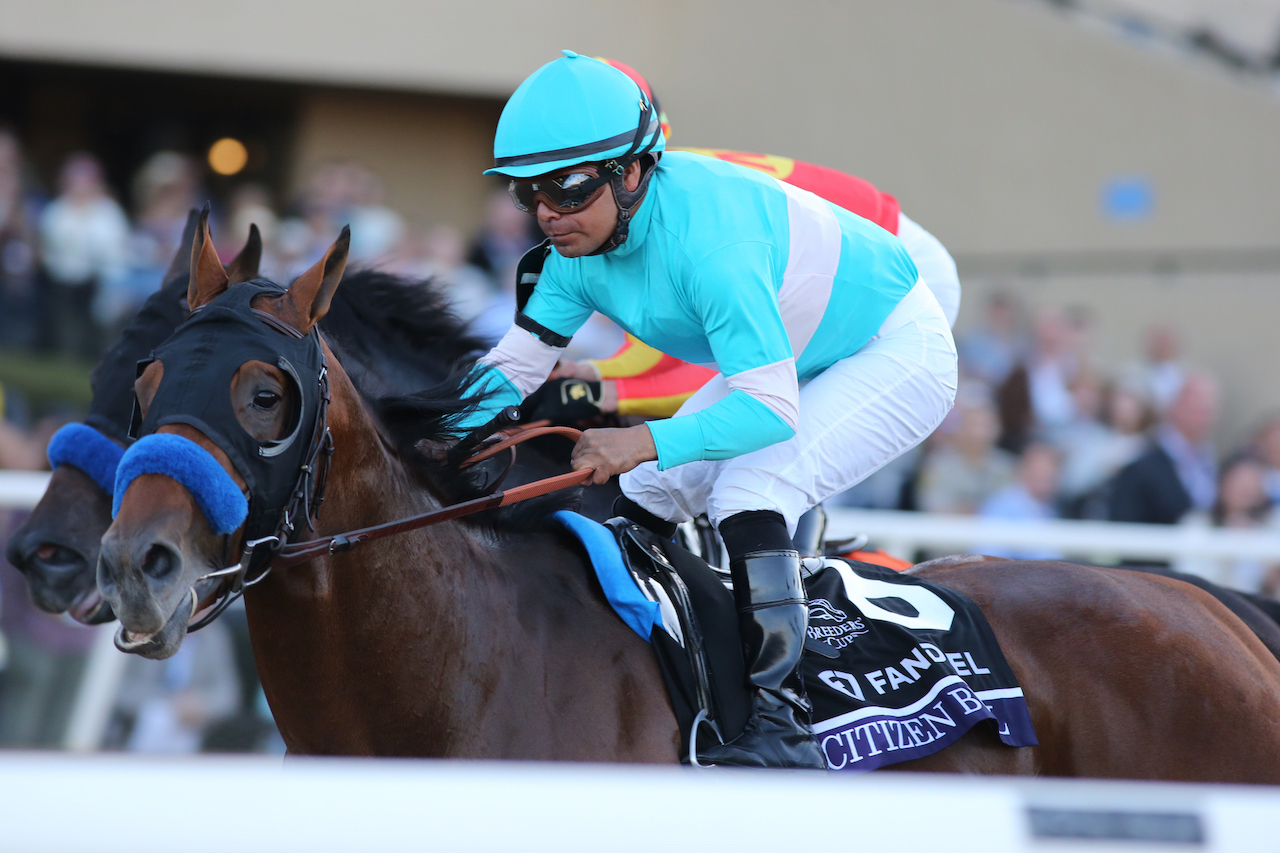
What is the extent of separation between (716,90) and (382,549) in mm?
8350

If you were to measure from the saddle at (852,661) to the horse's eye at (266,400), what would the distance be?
0.76 meters

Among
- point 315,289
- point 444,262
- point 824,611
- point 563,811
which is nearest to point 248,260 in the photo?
point 315,289

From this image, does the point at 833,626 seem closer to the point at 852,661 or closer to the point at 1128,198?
the point at 852,661

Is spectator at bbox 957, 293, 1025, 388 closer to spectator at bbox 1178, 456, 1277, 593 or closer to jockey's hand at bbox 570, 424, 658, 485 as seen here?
spectator at bbox 1178, 456, 1277, 593

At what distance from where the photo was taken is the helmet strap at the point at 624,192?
89.2 inches

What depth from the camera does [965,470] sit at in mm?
5859

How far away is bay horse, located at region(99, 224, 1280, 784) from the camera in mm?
1838

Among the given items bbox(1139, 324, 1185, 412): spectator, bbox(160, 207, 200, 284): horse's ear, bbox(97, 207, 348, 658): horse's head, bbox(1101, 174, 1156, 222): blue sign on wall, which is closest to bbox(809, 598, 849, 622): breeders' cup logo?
bbox(97, 207, 348, 658): horse's head

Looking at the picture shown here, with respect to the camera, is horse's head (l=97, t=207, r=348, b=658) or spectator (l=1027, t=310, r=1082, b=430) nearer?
horse's head (l=97, t=207, r=348, b=658)

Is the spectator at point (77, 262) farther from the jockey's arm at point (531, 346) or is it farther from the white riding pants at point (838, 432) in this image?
the white riding pants at point (838, 432)

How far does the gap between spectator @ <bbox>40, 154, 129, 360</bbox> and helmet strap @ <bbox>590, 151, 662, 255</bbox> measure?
4345 millimetres

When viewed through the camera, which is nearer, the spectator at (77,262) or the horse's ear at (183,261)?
the horse's ear at (183,261)

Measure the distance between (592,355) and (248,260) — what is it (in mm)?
3131

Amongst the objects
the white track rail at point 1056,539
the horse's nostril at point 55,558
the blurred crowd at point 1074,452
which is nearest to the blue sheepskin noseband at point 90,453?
the horse's nostril at point 55,558
